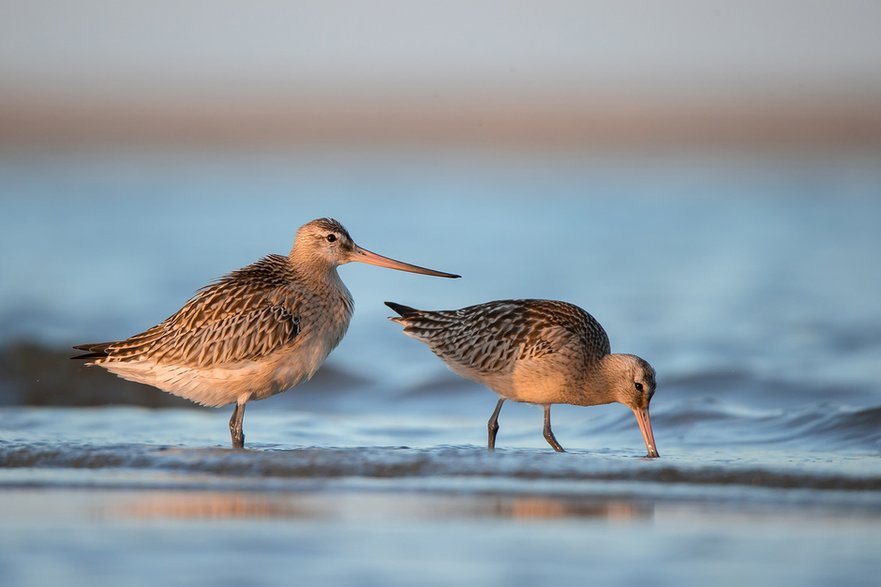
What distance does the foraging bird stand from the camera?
399 inches

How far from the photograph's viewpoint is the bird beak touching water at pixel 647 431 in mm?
9970

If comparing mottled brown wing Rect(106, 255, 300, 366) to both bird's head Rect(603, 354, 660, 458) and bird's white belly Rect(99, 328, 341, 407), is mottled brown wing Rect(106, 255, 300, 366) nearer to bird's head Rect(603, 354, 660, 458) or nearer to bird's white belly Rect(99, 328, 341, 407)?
bird's white belly Rect(99, 328, 341, 407)

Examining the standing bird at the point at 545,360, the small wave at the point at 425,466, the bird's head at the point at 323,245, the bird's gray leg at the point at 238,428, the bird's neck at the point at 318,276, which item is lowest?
the small wave at the point at 425,466

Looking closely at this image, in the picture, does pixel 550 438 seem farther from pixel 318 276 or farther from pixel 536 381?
pixel 318 276

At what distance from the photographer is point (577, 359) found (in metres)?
10.6

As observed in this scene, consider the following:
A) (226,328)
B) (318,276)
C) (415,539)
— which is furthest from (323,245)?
(415,539)

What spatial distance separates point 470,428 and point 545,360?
1.39 metres

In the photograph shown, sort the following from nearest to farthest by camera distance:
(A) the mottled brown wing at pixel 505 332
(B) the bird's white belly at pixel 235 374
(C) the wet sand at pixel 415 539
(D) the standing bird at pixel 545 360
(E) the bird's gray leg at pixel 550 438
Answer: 1. (C) the wet sand at pixel 415 539
2. (B) the bird's white belly at pixel 235 374
3. (E) the bird's gray leg at pixel 550 438
4. (D) the standing bird at pixel 545 360
5. (A) the mottled brown wing at pixel 505 332

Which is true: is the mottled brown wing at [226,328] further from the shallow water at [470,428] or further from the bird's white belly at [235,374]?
the shallow water at [470,428]

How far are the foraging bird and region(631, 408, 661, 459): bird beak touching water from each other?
2.33 metres

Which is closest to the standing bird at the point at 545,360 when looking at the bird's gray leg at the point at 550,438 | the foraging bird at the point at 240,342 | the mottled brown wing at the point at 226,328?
the bird's gray leg at the point at 550,438

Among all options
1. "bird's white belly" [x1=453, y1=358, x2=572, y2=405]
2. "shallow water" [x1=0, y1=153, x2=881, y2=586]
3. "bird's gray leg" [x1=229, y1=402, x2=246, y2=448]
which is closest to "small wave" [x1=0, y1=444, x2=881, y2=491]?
"shallow water" [x1=0, y1=153, x2=881, y2=586]

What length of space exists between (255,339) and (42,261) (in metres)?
11.0

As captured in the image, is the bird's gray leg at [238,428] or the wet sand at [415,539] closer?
the wet sand at [415,539]
